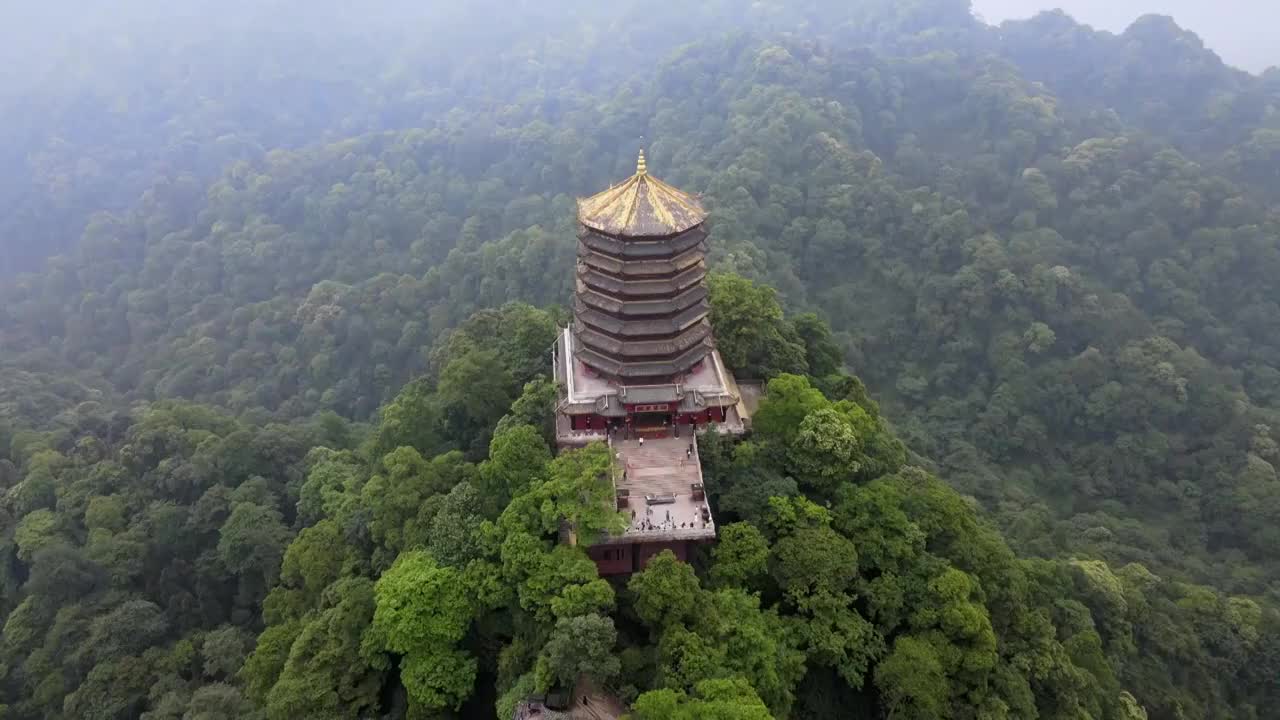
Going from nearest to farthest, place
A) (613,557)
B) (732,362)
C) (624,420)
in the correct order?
(613,557), (624,420), (732,362)

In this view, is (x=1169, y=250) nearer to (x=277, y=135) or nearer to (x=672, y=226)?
(x=672, y=226)

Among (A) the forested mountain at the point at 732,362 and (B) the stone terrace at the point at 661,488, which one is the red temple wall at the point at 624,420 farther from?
Result: (A) the forested mountain at the point at 732,362

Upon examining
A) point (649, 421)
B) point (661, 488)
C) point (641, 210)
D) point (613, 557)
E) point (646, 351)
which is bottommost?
point (613, 557)

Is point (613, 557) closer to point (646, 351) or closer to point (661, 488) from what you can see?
point (661, 488)

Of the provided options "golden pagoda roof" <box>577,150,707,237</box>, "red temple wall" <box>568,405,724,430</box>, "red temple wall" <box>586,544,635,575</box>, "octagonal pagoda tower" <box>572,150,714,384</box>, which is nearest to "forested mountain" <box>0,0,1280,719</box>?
"red temple wall" <box>586,544,635,575</box>

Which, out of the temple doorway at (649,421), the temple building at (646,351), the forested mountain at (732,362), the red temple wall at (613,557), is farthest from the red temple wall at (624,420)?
the red temple wall at (613,557)

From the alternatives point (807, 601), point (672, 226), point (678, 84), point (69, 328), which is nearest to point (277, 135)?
point (69, 328)

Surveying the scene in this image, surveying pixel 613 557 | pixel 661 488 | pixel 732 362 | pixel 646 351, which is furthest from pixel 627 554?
pixel 732 362
